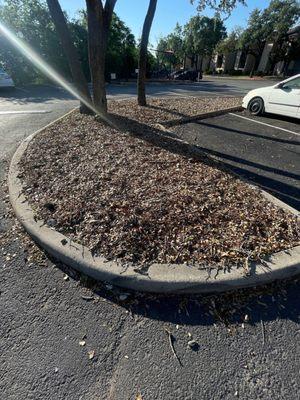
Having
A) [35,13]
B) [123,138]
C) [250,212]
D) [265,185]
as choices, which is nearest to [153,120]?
[123,138]

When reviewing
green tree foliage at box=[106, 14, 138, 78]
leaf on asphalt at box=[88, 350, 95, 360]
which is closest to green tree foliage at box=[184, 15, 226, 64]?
green tree foliage at box=[106, 14, 138, 78]

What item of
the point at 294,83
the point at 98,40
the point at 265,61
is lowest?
the point at 265,61

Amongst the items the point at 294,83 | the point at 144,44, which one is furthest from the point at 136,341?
the point at 144,44

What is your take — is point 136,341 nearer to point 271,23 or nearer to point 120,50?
point 120,50

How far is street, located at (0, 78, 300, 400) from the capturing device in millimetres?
1537

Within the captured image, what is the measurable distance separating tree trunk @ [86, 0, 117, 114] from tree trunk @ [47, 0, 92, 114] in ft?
1.59

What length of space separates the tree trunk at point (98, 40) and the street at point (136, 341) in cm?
558

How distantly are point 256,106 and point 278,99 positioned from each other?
815 mm

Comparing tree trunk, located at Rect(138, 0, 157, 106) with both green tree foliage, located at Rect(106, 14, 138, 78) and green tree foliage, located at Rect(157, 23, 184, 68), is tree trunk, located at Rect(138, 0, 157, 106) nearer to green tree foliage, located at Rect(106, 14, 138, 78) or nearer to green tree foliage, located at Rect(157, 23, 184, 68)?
green tree foliage, located at Rect(106, 14, 138, 78)

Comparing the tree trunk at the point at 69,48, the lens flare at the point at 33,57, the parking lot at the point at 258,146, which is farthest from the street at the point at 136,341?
the lens flare at the point at 33,57

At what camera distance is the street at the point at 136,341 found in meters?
1.54

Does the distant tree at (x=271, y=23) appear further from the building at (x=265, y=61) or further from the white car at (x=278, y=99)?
the white car at (x=278, y=99)

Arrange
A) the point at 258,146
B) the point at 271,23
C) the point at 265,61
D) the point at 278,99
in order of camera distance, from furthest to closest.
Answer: the point at 265,61, the point at 271,23, the point at 278,99, the point at 258,146

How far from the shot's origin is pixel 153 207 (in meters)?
2.95
